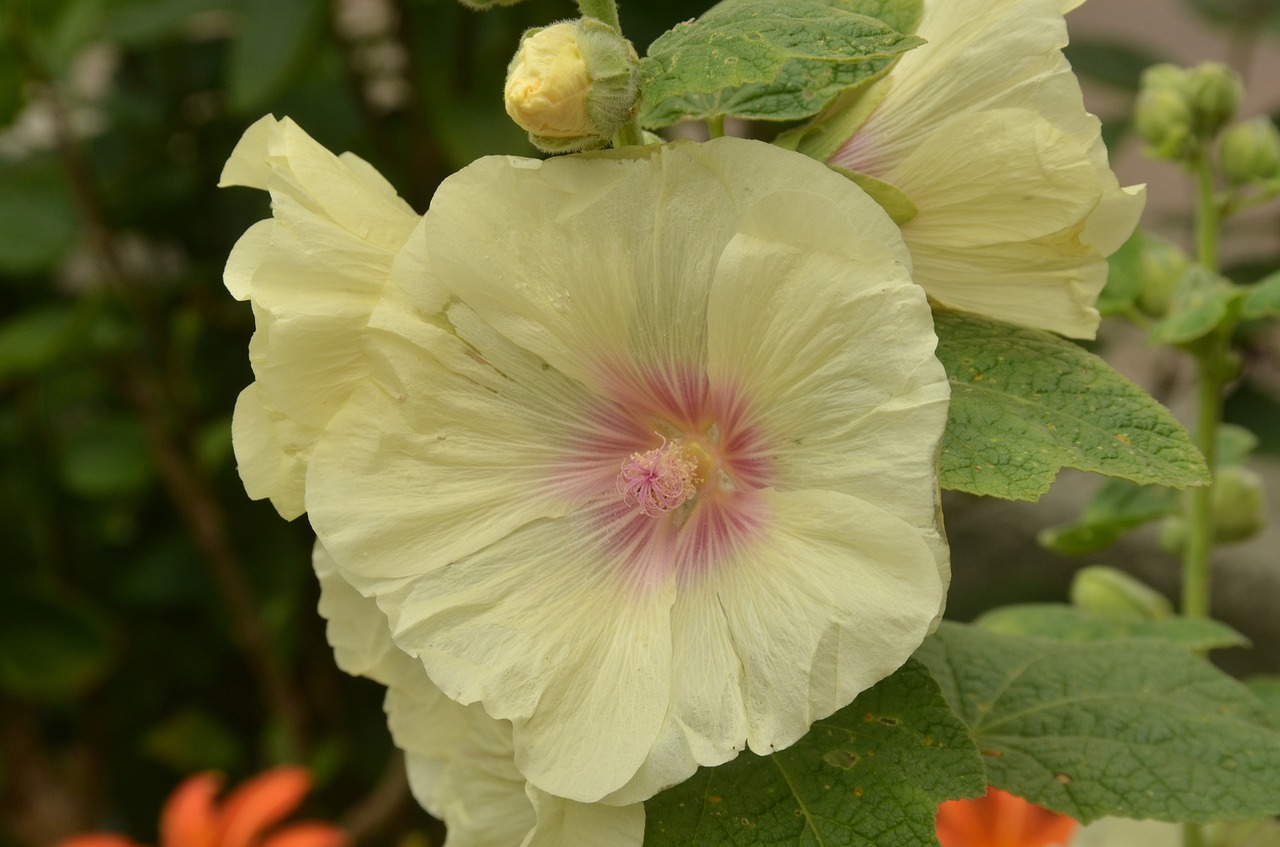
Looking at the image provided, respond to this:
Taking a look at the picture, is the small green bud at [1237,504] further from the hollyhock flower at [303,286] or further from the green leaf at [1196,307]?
the hollyhock flower at [303,286]

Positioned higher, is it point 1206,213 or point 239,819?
point 1206,213

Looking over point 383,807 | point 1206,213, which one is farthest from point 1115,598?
point 383,807

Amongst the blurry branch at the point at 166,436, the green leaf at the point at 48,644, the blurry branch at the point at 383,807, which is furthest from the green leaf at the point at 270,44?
the blurry branch at the point at 383,807

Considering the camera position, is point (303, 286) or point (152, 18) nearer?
point (303, 286)

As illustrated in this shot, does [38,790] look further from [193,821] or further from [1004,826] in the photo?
[1004,826]

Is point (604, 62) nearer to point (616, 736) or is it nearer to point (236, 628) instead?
point (616, 736)

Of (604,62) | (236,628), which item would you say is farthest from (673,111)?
(236,628)
